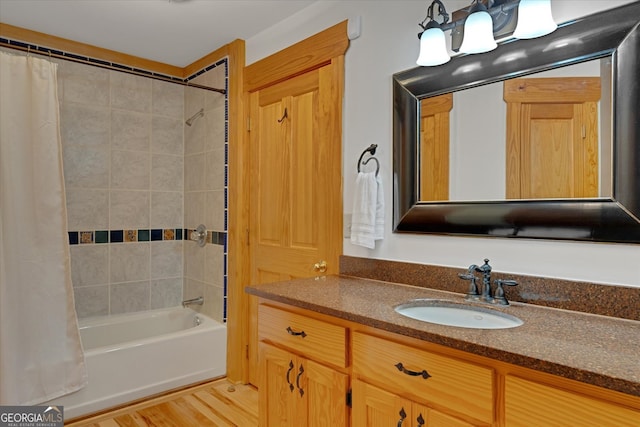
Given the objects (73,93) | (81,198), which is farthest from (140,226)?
(73,93)

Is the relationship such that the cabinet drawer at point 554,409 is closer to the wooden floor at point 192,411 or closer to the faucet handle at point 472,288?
the faucet handle at point 472,288

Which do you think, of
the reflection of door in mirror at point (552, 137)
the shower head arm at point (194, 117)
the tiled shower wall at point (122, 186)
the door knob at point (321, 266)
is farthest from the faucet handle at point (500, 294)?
the tiled shower wall at point (122, 186)

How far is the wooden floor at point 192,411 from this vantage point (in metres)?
2.19

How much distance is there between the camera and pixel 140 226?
10.0 feet

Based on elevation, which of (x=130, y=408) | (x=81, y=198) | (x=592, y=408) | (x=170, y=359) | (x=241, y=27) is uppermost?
(x=241, y=27)

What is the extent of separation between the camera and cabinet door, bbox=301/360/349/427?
52.5 inches

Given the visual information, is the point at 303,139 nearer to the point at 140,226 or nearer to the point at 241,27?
the point at 241,27

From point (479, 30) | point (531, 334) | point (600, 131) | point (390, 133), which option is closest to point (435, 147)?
point (390, 133)

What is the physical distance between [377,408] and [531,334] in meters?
0.50

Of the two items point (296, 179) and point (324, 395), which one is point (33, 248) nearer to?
point (296, 179)

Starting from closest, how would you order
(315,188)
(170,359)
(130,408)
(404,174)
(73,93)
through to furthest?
(404,174), (315,188), (130,408), (170,359), (73,93)

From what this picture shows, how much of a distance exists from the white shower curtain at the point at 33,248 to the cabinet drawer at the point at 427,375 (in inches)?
69.5

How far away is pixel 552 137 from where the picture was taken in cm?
133

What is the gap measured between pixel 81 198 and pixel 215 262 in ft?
3.34
